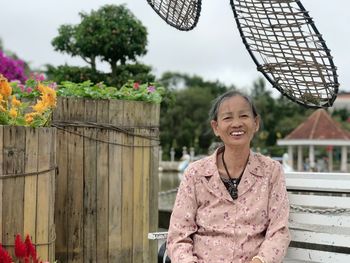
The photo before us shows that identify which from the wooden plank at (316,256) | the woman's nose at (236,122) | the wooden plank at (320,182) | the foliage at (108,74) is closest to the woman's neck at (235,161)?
the woman's nose at (236,122)

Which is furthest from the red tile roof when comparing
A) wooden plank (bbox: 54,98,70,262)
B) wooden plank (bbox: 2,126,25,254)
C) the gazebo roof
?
wooden plank (bbox: 2,126,25,254)

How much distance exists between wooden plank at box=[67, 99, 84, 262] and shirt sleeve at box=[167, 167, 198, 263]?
1.27 metres

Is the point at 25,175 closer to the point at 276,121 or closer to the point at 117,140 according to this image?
the point at 117,140

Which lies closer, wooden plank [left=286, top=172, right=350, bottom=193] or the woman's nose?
the woman's nose

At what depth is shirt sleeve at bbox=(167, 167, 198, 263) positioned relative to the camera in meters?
2.51

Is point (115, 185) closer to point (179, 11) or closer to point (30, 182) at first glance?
point (30, 182)

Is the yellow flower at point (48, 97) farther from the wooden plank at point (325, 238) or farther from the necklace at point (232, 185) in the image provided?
the wooden plank at point (325, 238)

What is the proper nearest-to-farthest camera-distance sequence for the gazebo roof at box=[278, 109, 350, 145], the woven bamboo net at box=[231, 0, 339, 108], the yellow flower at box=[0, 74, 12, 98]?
the woven bamboo net at box=[231, 0, 339, 108], the yellow flower at box=[0, 74, 12, 98], the gazebo roof at box=[278, 109, 350, 145]

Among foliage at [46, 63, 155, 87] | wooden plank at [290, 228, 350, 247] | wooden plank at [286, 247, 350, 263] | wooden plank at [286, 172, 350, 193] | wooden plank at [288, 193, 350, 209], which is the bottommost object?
wooden plank at [286, 247, 350, 263]

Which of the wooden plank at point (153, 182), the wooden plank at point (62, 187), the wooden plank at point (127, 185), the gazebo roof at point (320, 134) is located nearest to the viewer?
the wooden plank at point (62, 187)

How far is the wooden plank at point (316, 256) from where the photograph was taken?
2709 mm

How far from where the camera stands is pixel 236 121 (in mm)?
2541

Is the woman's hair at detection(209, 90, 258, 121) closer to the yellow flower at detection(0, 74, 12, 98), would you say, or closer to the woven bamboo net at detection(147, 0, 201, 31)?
the woven bamboo net at detection(147, 0, 201, 31)

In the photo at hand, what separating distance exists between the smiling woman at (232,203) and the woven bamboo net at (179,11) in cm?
42
